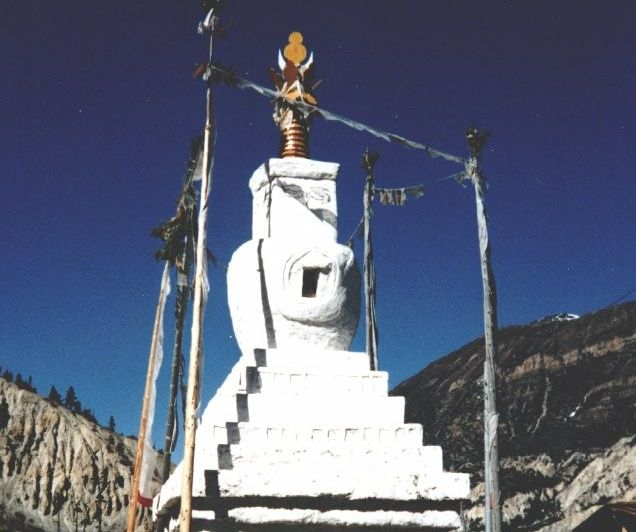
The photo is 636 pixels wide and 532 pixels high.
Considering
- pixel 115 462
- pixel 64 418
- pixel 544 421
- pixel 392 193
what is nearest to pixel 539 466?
pixel 544 421

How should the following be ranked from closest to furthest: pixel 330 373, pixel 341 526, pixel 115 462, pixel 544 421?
pixel 341 526 < pixel 330 373 < pixel 544 421 < pixel 115 462

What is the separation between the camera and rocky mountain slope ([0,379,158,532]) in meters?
49.8

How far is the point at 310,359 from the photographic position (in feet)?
23.3

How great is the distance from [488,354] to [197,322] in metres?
5.62

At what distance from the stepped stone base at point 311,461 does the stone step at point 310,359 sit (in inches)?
0.8

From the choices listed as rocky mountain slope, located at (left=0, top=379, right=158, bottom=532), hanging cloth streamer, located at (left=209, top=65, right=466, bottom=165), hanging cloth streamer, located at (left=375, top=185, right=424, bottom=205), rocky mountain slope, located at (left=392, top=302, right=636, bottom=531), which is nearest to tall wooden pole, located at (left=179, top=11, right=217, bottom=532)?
hanging cloth streamer, located at (left=209, top=65, right=466, bottom=165)

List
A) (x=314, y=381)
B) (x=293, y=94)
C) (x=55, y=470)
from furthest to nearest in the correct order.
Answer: (x=55, y=470), (x=293, y=94), (x=314, y=381)

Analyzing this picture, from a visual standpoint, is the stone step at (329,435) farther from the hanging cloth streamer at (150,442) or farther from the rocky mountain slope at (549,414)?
the rocky mountain slope at (549,414)

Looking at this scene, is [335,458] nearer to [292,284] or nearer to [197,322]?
[197,322]

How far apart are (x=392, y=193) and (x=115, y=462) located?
47056 millimetres

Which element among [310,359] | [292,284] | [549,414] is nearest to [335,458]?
[310,359]

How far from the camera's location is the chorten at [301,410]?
611 cm

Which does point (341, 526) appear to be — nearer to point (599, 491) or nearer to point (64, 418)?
point (599, 491)

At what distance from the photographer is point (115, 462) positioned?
53.9 m
